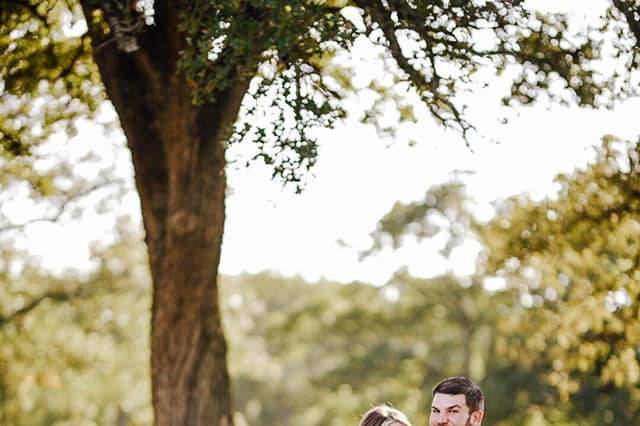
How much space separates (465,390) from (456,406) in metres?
0.13

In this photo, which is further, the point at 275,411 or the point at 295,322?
the point at 275,411

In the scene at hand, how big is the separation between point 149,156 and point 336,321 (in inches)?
1010

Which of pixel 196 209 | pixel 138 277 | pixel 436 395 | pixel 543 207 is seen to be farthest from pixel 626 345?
pixel 138 277

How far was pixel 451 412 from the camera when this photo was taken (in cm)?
709

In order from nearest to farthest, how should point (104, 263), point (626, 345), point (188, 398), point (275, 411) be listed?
1. point (188, 398)
2. point (626, 345)
3. point (104, 263)
4. point (275, 411)

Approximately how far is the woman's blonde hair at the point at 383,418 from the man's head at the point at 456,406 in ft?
3.40

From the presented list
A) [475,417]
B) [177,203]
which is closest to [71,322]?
[177,203]

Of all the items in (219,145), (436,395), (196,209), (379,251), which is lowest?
(436,395)

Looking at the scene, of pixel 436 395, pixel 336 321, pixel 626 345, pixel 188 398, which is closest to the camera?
pixel 436 395

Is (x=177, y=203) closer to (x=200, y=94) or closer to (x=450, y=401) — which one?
(x=200, y=94)

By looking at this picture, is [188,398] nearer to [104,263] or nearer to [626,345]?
[626,345]

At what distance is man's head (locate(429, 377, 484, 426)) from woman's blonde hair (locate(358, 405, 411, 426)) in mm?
1035

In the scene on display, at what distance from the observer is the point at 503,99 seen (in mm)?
10859

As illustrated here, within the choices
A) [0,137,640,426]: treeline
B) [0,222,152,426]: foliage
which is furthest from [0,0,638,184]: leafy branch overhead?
[0,222,152,426]: foliage
